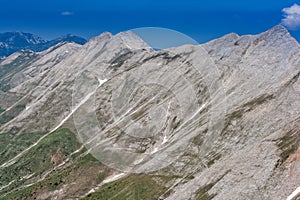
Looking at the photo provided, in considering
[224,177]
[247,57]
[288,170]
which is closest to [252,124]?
[224,177]

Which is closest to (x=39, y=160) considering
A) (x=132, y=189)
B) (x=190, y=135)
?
(x=132, y=189)

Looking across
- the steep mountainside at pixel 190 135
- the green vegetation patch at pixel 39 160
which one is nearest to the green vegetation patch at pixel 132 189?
the steep mountainside at pixel 190 135

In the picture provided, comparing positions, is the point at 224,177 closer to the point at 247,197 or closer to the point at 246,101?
the point at 247,197

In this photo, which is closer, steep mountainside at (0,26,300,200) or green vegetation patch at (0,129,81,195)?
steep mountainside at (0,26,300,200)

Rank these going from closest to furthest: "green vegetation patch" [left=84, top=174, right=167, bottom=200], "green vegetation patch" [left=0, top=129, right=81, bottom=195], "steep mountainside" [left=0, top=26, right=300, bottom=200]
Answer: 1. "steep mountainside" [left=0, top=26, right=300, bottom=200]
2. "green vegetation patch" [left=84, top=174, right=167, bottom=200]
3. "green vegetation patch" [left=0, top=129, right=81, bottom=195]

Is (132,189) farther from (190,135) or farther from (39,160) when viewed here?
(39,160)

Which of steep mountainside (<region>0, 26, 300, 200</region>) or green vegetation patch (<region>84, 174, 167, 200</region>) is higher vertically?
steep mountainside (<region>0, 26, 300, 200</region>)

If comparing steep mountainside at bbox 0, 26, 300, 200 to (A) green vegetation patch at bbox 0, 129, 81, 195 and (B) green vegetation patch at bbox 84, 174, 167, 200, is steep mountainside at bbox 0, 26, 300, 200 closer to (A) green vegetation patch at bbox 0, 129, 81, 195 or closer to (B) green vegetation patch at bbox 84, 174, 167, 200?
(B) green vegetation patch at bbox 84, 174, 167, 200

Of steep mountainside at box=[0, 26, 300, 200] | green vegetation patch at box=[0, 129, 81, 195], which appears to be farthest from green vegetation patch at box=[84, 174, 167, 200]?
green vegetation patch at box=[0, 129, 81, 195]

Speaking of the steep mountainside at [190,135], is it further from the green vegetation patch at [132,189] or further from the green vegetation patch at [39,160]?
the green vegetation patch at [39,160]
